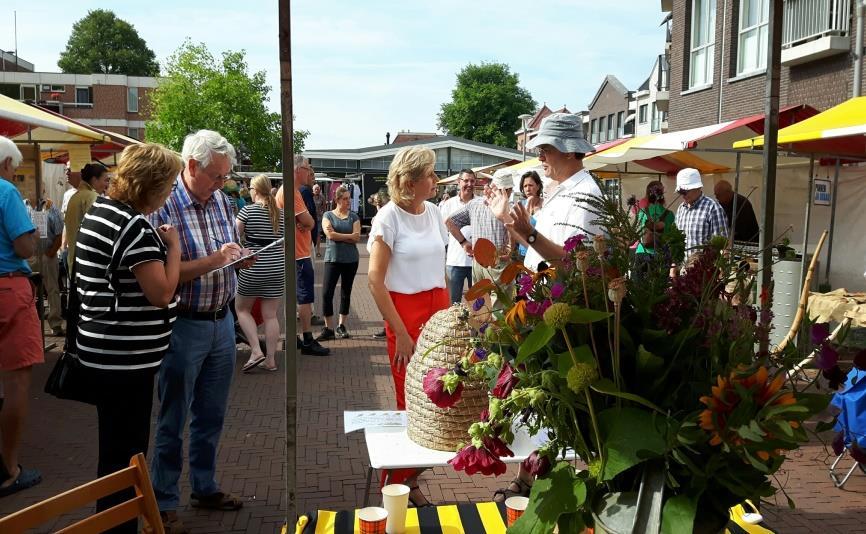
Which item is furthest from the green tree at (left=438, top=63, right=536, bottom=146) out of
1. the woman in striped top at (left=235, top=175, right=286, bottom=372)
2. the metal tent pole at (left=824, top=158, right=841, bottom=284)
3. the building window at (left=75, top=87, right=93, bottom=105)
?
the woman in striped top at (left=235, top=175, right=286, bottom=372)

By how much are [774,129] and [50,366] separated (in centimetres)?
689

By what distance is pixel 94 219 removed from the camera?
2.85 meters

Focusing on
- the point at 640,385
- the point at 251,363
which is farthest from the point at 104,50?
the point at 640,385

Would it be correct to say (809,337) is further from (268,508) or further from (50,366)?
(50,366)

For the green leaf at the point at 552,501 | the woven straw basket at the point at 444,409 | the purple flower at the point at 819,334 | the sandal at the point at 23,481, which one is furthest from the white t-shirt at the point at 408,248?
the sandal at the point at 23,481

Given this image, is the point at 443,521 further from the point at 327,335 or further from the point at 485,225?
the point at 327,335

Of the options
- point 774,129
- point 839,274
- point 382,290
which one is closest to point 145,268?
point 382,290

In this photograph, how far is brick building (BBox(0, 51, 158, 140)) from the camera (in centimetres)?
6062

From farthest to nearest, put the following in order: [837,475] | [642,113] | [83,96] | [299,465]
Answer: [83,96] < [642,113] < [299,465] < [837,475]

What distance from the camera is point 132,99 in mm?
62781

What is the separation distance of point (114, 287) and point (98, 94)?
6643 centimetres

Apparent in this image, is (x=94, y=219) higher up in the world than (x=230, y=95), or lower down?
lower down

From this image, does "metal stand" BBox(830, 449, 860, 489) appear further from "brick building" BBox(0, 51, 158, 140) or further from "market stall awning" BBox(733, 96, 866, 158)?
"brick building" BBox(0, 51, 158, 140)

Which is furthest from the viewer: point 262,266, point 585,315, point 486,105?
point 486,105
